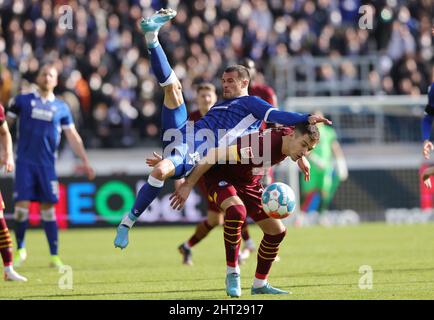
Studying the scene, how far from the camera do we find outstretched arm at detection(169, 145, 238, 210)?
881 centimetres

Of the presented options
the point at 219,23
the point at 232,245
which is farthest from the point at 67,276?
the point at 219,23

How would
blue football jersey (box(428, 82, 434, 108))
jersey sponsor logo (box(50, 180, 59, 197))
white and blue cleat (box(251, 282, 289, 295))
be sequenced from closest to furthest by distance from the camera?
1. white and blue cleat (box(251, 282, 289, 295))
2. blue football jersey (box(428, 82, 434, 108))
3. jersey sponsor logo (box(50, 180, 59, 197))

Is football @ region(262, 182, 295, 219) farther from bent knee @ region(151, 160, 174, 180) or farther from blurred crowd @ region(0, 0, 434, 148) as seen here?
blurred crowd @ region(0, 0, 434, 148)

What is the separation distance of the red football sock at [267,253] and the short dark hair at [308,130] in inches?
44.6

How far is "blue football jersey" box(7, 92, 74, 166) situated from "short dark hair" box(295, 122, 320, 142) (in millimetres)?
5306

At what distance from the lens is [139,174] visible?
20531 mm

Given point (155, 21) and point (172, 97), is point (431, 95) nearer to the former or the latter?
point (172, 97)

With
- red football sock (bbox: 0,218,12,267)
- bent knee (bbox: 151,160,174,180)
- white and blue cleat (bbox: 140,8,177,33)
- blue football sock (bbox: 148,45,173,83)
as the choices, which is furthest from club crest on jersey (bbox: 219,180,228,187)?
red football sock (bbox: 0,218,12,267)

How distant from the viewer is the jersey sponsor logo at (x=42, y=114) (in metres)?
13.2

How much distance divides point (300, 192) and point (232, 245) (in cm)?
1225

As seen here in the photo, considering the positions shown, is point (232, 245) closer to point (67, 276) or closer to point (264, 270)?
point (264, 270)

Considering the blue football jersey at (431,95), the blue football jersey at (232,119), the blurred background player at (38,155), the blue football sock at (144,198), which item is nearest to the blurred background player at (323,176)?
the blurred background player at (38,155)

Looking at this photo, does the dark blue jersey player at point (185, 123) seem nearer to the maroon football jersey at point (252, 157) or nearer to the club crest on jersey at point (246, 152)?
the maroon football jersey at point (252, 157)
